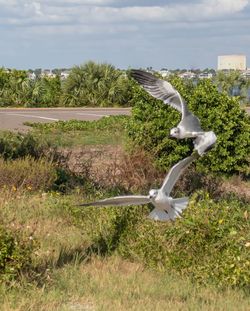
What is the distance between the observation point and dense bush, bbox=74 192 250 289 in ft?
21.5

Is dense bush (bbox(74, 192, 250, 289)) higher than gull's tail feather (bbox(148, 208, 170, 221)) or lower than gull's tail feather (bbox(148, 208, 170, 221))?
lower

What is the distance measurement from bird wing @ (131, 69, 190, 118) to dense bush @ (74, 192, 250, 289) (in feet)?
4.78

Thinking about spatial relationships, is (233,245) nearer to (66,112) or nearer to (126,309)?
(126,309)

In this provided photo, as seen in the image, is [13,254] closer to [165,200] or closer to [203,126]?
[165,200]

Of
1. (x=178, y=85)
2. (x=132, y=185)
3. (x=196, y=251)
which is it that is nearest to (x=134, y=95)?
(x=178, y=85)

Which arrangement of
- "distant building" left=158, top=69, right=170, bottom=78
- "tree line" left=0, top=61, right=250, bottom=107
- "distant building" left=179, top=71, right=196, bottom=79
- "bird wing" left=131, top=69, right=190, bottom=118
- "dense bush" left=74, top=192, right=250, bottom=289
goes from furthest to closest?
1. "tree line" left=0, top=61, right=250, bottom=107
2. "distant building" left=179, top=71, right=196, bottom=79
3. "distant building" left=158, top=69, right=170, bottom=78
4. "dense bush" left=74, top=192, right=250, bottom=289
5. "bird wing" left=131, top=69, right=190, bottom=118

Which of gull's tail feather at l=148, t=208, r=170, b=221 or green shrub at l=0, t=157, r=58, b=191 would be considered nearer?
gull's tail feather at l=148, t=208, r=170, b=221

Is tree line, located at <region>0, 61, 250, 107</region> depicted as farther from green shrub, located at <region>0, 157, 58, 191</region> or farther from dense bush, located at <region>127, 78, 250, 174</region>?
green shrub, located at <region>0, 157, 58, 191</region>

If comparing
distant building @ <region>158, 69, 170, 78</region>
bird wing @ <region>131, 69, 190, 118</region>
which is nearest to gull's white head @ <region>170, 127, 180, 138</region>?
bird wing @ <region>131, 69, 190, 118</region>

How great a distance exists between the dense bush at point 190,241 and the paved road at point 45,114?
14.9m

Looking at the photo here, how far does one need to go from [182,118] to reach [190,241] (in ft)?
5.63

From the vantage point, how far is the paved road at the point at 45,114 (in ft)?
80.9

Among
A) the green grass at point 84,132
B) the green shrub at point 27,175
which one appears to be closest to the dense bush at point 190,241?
the green shrub at point 27,175

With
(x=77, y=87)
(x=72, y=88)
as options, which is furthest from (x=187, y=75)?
(x=72, y=88)
